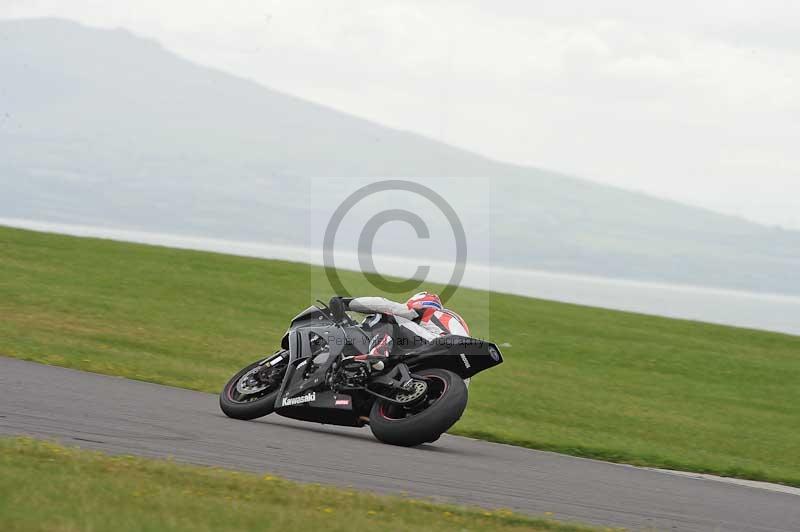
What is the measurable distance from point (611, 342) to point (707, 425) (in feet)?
32.5

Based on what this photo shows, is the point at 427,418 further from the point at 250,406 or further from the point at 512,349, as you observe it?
the point at 512,349

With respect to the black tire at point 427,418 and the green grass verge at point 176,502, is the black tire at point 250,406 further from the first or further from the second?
the green grass verge at point 176,502

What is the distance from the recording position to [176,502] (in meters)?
6.70

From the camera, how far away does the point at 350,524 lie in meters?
6.65

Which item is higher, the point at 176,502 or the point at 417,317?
the point at 417,317

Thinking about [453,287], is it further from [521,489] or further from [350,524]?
[350,524]

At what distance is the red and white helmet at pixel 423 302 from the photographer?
11.3 metres

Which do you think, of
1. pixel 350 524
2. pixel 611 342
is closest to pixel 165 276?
pixel 611 342

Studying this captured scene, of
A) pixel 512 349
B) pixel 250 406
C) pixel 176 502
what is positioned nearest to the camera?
pixel 176 502

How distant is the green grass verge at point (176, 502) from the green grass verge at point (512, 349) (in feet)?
14.9


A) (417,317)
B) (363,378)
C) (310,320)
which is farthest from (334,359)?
(417,317)

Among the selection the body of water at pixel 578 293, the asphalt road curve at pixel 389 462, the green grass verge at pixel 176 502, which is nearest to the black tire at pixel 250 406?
the asphalt road curve at pixel 389 462

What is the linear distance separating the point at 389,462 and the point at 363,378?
61.5 inches

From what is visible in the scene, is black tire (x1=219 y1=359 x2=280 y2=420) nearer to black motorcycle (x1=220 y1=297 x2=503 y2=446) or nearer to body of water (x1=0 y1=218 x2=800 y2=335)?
black motorcycle (x1=220 y1=297 x2=503 y2=446)
